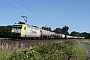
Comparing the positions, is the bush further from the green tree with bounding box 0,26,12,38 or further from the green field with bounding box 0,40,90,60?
the green tree with bounding box 0,26,12,38

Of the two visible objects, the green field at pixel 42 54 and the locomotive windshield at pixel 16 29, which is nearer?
the green field at pixel 42 54

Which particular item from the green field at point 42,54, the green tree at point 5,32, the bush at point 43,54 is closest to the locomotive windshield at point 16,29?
the green field at point 42,54

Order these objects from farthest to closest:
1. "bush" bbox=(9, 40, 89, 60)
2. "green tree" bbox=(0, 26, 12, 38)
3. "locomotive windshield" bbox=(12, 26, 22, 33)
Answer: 1. "green tree" bbox=(0, 26, 12, 38)
2. "locomotive windshield" bbox=(12, 26, 22, 33)
3. "bush" bbox=(9, 40, 89, 60)

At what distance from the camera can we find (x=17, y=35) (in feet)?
113

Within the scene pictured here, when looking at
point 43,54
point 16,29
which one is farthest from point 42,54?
point 16,29

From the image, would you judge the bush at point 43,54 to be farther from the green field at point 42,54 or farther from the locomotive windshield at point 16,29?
the locomotive windshield at point 16,29

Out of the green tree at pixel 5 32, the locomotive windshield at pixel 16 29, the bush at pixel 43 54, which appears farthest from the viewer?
the green tree at pixel 5 32

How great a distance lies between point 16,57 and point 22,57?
0.24m

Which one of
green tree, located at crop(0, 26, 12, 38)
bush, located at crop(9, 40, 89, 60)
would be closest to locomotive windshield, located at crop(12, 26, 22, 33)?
bush, located at crop(9, 40, 89, 60)

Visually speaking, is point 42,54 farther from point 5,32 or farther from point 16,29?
point 5,32

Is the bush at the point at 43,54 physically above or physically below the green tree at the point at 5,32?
below

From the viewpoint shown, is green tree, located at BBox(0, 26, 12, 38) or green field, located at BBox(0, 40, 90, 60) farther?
green tree, located at BBox(0, 26, 12, 38)

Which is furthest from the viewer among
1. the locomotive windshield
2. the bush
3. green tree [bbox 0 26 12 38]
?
green tree [bbox 0 26 12 38]

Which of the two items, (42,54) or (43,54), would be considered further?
(42,54)
